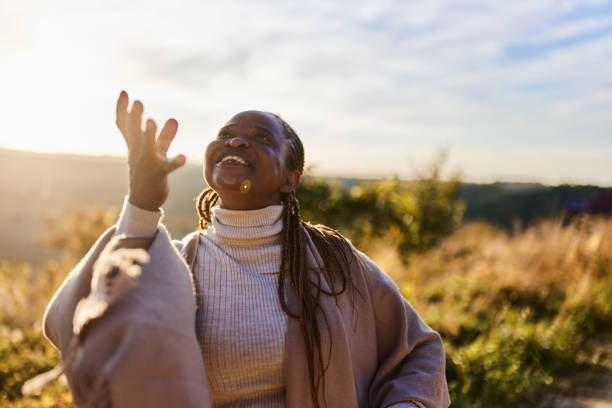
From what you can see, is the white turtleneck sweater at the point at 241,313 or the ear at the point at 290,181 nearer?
the white turtleneck sweater at the point at 241,313

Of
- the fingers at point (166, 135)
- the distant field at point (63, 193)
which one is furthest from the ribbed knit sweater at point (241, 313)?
the distant field at point (63, 193)

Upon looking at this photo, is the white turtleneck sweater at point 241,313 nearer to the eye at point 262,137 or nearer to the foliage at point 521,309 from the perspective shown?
the eye at point 262,137

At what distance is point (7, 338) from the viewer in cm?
550

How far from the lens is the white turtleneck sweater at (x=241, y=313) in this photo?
1524 mm

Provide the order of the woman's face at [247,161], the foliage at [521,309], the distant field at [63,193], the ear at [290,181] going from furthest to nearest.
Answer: the distant field at [63,193] → the foliage at [521,309] → the ear at [290,181] → the woman's face at [247,161]

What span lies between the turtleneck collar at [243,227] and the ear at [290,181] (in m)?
0.16

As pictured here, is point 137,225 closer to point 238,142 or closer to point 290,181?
point 238,142

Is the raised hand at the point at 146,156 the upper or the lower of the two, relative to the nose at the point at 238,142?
lower

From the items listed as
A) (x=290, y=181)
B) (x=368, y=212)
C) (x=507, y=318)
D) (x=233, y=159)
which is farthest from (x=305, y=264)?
(x=368, y=212)

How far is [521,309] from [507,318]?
1063 millimetres

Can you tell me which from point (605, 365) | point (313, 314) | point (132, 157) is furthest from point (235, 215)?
point (605, 365)

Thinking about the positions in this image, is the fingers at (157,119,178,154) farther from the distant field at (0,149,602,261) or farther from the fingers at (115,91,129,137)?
the distant field at (0,149,602,261)

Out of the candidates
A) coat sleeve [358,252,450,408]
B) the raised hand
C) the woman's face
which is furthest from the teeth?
coat sleeve [358,252,450,408]

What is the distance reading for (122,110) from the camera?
118cm
